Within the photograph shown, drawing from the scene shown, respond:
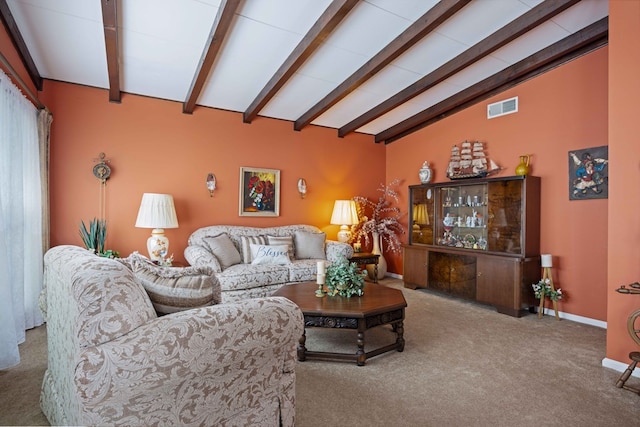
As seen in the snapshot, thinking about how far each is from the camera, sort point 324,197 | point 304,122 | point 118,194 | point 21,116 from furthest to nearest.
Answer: point 324,197 < point 304,122 < point 118,194 < point 21,116

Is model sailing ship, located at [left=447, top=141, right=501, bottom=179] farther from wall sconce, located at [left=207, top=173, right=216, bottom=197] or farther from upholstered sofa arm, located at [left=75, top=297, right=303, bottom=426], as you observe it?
upholstered sofa arm, located at [left=75, top=297, right=303, bottom=426]

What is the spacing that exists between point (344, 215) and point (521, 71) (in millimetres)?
2957

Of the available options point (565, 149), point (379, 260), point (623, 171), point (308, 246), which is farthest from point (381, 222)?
point (623, 171)

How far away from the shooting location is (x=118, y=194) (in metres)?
3.93

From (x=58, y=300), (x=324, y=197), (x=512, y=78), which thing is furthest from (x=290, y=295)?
(x=512, y=78)

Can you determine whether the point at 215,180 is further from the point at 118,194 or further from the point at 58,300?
the point at 58,300

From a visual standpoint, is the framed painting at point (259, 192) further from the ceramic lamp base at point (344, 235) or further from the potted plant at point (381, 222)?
the potted plant at point (381, 222)

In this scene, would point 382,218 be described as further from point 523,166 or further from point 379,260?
point 523,166

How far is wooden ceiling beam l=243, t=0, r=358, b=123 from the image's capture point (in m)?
2.68

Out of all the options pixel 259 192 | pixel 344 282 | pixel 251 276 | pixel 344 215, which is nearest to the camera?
pixel 344 282

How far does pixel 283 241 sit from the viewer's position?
4367 millimetres

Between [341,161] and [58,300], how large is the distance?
15.2 ft

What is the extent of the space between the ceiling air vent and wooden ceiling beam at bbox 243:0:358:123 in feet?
8.78

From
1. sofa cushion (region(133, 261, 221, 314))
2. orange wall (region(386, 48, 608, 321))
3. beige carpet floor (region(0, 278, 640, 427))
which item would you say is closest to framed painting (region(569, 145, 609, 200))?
orange wall (region(386, 48, 608, 321))
